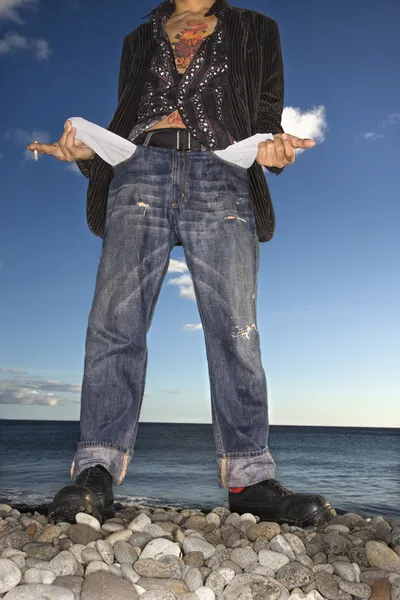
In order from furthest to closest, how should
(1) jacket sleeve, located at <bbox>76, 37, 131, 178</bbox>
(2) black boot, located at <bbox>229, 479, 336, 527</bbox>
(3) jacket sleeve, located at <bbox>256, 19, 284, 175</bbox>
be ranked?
(1) jacket sleeve, located at <bbox>76, 37, 131, 178</bbox> < (3) jacket sleeve, located at <bbox>256, 19, 284, 175</bbox> < (2) black boot, located at <bbox>229, 479, 336, 527</bbox>

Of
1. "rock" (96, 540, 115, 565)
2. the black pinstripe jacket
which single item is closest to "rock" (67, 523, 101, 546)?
"rock" (96, 540, 115, 565)

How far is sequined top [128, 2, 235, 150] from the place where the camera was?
2.79 m

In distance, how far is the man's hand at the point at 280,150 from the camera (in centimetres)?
262

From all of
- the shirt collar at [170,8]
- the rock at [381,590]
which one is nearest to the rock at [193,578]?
the rock at [381,590]

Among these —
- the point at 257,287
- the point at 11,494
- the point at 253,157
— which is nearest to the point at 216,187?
the point at 253,157

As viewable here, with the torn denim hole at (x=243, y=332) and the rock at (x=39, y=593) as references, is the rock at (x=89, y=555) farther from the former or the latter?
the torn denim hole at (x=243, y=332)

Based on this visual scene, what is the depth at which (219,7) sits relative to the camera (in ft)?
10.2

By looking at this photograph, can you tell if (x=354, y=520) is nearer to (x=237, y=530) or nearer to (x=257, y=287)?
(x=237, y=530)

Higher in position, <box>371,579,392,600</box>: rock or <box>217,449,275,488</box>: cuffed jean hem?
<box>217,449,275,488</box>: cuffed jean hem

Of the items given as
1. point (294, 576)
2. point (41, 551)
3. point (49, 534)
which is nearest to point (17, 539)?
point (49, 534)

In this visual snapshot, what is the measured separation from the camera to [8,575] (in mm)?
1708

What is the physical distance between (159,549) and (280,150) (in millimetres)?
1886

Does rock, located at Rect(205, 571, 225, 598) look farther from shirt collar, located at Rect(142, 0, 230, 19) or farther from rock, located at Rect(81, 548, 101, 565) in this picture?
shirt collar, located at Rect(142, 0, 230, 19)

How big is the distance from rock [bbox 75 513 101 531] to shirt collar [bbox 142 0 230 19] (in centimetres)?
275
